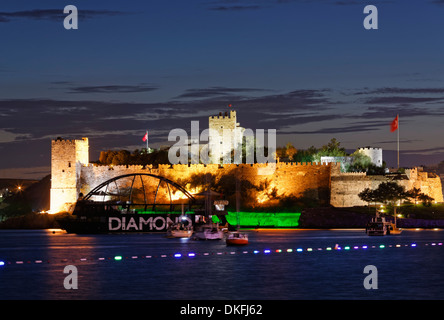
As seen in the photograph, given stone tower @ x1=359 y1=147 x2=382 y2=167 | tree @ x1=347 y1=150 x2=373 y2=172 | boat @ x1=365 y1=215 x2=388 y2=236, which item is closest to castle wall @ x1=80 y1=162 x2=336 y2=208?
boat @ x1=365 y1=215 x2=388 y2=236

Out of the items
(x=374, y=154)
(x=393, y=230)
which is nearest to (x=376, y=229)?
(x=393, y=230)

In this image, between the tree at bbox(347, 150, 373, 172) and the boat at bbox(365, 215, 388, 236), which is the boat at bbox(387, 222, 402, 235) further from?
the tree at bbox(347, 150, 373, 172)

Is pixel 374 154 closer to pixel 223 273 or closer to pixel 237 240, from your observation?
pixel 237 240

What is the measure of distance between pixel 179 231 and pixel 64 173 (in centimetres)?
2817

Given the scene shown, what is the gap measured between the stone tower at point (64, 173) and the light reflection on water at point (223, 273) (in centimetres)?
3690

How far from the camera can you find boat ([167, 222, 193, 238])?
240 ft

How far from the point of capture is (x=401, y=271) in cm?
4144

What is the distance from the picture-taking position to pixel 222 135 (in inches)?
4190

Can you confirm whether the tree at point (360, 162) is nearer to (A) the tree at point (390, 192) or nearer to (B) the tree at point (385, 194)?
(A) the tree at point (390, 192)
